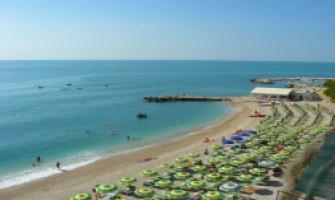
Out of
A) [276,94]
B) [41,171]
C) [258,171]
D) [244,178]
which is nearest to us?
[244,178]

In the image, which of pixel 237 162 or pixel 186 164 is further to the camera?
pixel 186 164

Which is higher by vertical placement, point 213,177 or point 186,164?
point 213,177

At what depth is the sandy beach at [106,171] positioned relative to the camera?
23656 mm

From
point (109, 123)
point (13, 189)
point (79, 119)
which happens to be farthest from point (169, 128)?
point (13, 189)

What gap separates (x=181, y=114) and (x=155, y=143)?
70.2 feet

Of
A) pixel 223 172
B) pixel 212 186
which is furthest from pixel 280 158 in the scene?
pixel 212 186

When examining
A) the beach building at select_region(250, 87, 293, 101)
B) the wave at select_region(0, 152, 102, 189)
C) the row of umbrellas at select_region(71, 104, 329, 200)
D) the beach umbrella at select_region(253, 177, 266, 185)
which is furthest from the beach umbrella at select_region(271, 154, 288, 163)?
the beach building at select_region(250, 87, 293, 101)

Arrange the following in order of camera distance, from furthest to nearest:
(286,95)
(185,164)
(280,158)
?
(286,95)
(185,164)
(280,158)

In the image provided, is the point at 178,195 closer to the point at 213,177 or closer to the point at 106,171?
the point at 213,177

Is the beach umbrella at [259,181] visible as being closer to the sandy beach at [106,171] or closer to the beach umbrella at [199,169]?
the beach umbrella at [199,169]

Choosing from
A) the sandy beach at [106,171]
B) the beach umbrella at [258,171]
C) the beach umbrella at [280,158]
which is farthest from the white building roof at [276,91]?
the beach umbrella at [258,171]

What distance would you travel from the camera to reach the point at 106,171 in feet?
92.4

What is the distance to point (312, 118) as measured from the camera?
4603 cm

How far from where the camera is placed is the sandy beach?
23.7 metres
